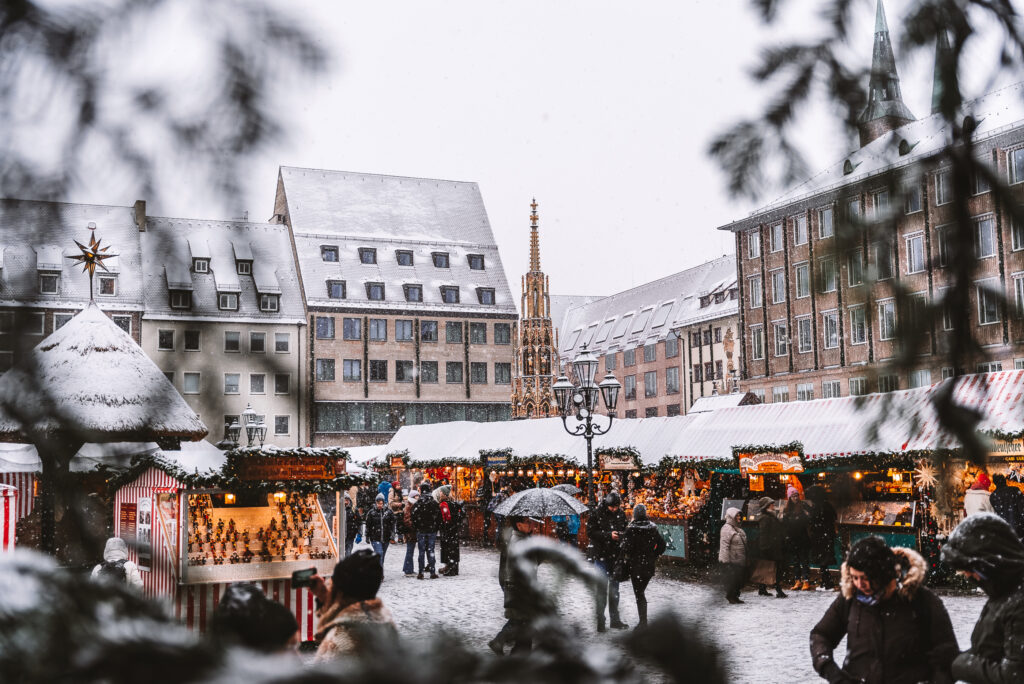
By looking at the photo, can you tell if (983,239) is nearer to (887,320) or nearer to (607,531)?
(887,320)

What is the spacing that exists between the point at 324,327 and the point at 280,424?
600 millimetres

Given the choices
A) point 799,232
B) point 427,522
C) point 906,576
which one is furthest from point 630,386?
point 799,232

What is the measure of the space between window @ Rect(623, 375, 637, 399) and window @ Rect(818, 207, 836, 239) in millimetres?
59509

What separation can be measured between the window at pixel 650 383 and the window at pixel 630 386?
1.08 metres

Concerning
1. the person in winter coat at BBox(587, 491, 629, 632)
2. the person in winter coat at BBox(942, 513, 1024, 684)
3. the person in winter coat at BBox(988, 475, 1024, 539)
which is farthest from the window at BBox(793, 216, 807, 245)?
the person in winter coat at BBox(988, 475, 1024, 539)

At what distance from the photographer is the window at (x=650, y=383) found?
5841 cm

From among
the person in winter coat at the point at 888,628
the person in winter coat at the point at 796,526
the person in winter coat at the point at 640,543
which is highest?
the person in winter coat at the point at 796,526

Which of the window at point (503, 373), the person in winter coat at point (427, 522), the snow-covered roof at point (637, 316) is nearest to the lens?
the person in winter coat at point (427, 522)

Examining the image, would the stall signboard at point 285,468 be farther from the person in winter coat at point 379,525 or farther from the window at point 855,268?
the window at point 855,268

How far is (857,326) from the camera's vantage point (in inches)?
60.7

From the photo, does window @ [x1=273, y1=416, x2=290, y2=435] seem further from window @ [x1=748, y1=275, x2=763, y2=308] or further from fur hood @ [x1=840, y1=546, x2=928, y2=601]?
fur hood @ [x1=840, y1=546, x2=928, y2=601]

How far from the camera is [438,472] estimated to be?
2723 centimetres

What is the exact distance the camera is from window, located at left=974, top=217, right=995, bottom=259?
148 cm

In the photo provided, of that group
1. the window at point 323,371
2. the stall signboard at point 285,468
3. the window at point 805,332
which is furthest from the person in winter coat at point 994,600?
the stall signboard at point 285,468
